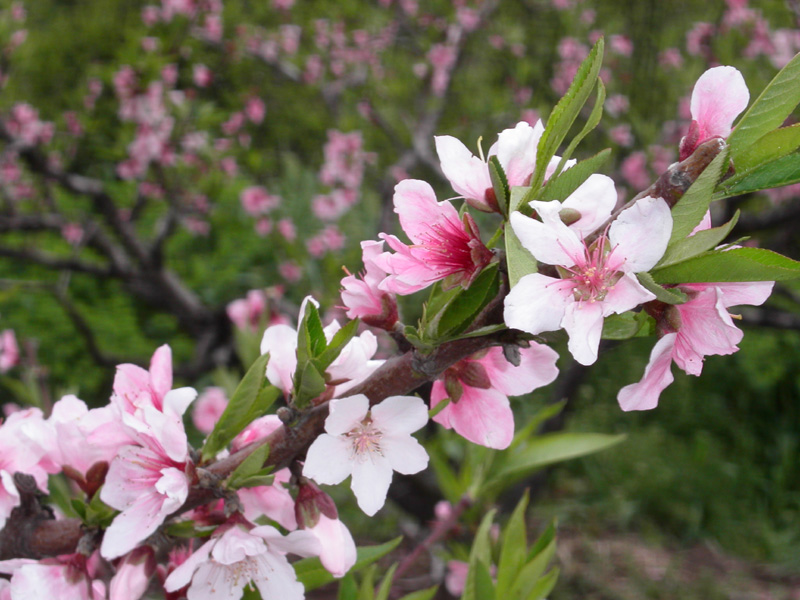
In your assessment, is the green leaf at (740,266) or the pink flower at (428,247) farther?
the pink flower at (428,247)

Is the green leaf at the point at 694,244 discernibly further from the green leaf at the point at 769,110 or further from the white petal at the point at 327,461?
the white petal at the point at 327,461

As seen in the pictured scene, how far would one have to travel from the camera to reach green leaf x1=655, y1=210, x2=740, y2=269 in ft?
1.47

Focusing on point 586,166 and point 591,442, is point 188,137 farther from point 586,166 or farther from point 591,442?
point 586,166

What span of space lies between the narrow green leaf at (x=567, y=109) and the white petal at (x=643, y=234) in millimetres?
88

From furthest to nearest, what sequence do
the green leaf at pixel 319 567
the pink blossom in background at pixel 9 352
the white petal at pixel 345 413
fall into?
1. the pink blossom in background at pixel 9 352
2. the green leaf at pixel 319 567
3. the white petal at pixel 345 413

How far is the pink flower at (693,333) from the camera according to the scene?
51 cm

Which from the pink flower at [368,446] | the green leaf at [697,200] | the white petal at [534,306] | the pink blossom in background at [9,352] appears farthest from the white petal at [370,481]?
the pink blossom in background at [9,352]

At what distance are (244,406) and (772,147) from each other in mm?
502

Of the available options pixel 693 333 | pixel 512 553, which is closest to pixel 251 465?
pixel 693 333

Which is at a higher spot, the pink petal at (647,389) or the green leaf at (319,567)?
the pink petal at (647,389)

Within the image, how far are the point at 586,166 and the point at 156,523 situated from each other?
505mm

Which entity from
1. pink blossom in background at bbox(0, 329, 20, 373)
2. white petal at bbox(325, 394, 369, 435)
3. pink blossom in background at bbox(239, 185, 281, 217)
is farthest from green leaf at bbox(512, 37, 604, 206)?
pink blossom in background at bbox(239, 185, 281, 217)

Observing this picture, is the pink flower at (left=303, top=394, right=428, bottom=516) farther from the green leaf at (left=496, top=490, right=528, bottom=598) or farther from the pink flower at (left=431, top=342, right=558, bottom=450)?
the green leaf at (left=496, top=490, right=528, bottom=598)

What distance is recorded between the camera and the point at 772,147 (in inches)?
19.4
